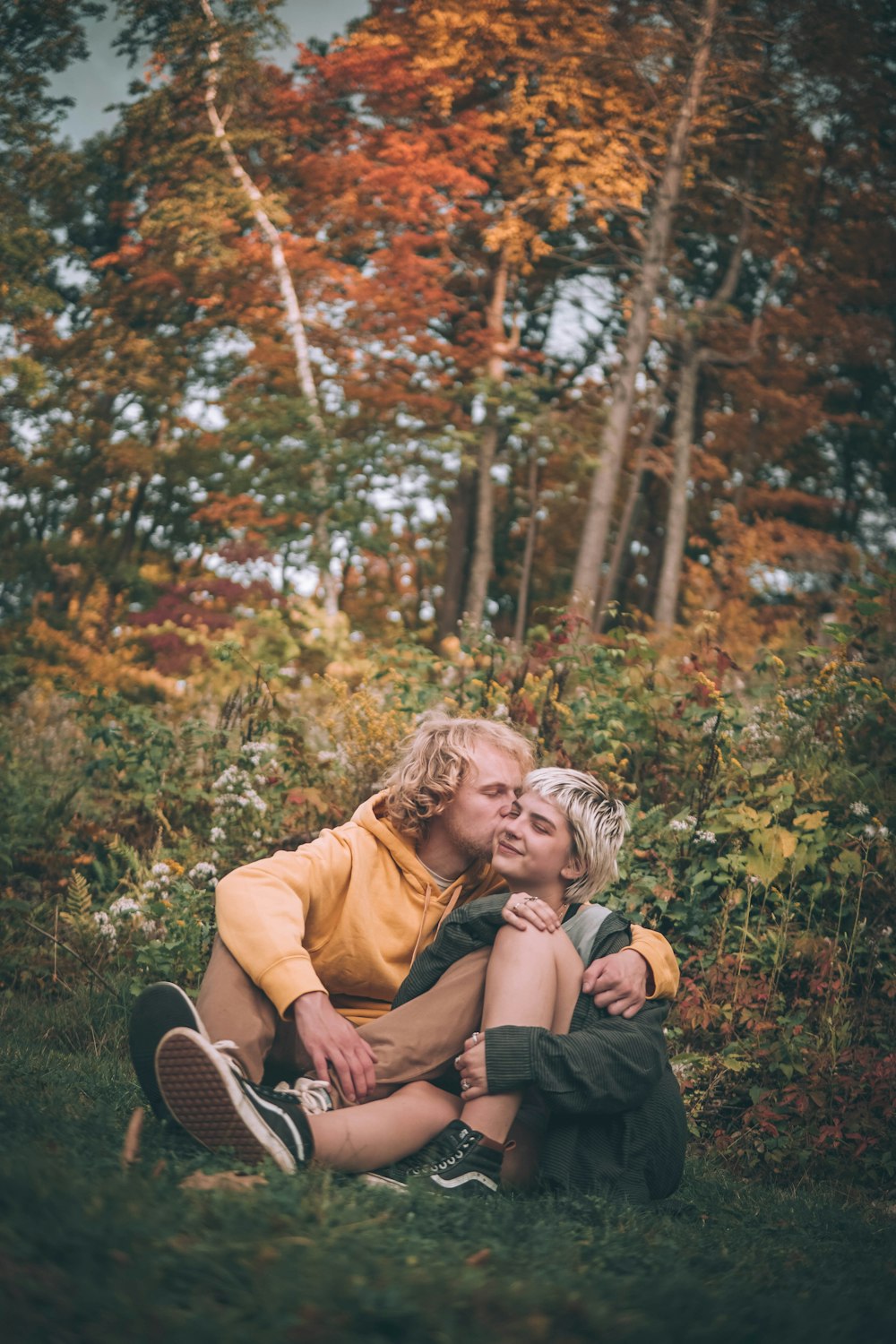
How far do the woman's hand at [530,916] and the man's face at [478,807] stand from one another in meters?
0.44

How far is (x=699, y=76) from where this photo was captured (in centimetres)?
1184

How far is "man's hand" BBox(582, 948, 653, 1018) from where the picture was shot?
8.99 feet

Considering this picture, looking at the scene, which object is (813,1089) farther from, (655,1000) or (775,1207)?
(655,1000)

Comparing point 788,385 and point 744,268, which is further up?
point 744,268

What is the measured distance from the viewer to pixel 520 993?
103 inches

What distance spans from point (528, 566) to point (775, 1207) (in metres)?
12.5

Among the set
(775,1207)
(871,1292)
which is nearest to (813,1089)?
(775,1207)

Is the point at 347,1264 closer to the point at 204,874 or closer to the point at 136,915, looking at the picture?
the point at 204,874

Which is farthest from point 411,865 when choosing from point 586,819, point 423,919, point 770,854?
point 770,854

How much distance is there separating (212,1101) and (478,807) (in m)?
1.16

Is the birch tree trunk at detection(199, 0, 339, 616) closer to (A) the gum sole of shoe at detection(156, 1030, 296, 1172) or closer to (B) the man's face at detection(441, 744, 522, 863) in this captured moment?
(B) the man's face at detection(441, 744, 522, 863)

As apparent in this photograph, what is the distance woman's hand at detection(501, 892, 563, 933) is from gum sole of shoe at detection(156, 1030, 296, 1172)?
73 centimetres

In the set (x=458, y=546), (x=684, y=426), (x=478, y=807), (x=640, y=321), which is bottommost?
(x=478, y=807)

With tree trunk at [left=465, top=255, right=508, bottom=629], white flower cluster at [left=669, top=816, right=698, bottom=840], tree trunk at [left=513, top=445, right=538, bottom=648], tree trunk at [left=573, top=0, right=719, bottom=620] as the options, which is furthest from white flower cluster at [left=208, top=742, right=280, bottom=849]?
tree trunk at [left=513, top=445, right=538, bottom=648]
